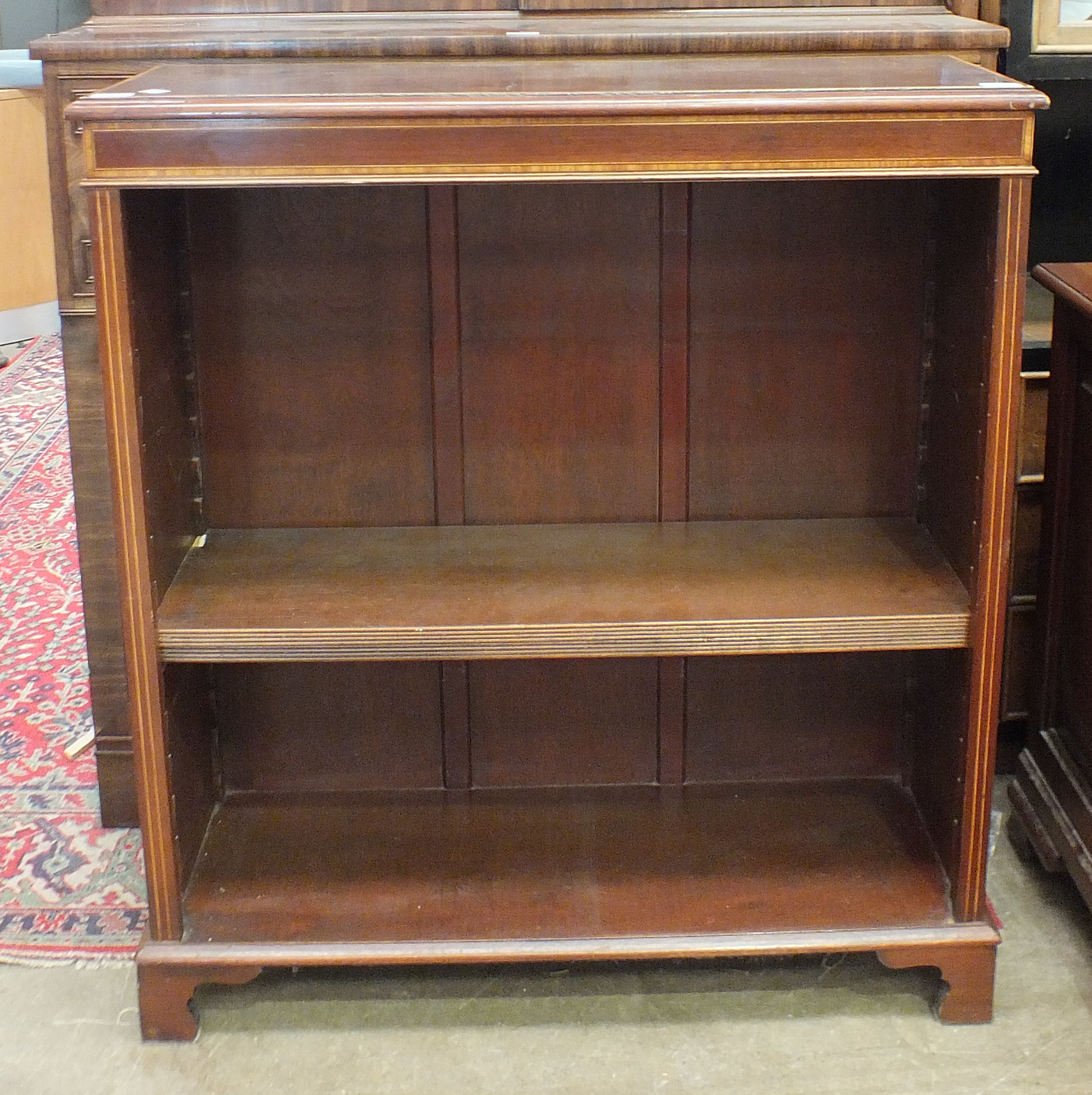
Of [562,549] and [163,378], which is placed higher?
[163,378]

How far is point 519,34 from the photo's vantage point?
188 cm

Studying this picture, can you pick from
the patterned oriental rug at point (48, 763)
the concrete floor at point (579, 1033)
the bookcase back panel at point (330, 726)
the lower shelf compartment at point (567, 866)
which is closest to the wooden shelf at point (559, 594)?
the bookcase back panel at point (330, 726)

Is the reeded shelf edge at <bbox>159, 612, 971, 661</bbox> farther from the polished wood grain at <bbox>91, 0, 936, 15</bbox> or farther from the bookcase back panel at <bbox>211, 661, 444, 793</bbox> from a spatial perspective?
the polished wood grain at <bbox>91, 0, 936, 15</bbox>

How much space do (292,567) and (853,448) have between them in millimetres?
815

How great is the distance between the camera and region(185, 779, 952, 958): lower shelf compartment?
195cm

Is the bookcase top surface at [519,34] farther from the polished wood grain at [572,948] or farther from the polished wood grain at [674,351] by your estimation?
the polished wood grain at [572,948]

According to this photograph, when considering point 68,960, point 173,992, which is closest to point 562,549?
point 173,992

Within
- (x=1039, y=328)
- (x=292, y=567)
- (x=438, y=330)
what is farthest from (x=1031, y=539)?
(x=292, y=567)

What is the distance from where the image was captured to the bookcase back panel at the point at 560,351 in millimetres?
2006

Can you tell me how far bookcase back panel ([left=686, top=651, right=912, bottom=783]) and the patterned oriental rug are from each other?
923 mm

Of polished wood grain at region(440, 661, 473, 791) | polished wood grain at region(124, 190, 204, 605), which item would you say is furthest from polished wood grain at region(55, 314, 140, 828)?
polished wood grain at region(440, 661, 473, 791)

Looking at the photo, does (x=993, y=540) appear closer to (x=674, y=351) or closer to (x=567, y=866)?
(x=674, y=351)

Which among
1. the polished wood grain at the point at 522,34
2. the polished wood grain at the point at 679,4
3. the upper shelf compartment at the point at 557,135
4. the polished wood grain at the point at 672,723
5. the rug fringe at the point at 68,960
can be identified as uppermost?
the polished wood grain at the point at 679,4

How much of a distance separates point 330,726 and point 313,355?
0.57 meters
